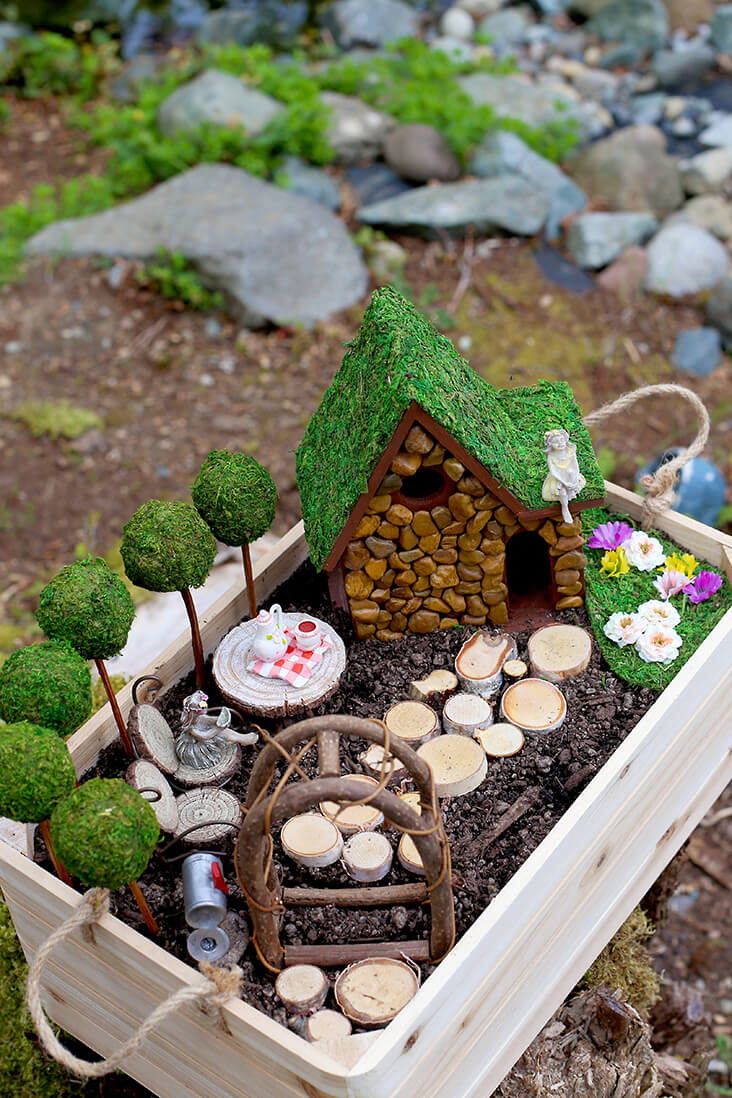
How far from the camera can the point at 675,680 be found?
2.44 meters

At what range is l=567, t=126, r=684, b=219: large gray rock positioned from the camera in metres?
6.12

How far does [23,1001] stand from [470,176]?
188 inches

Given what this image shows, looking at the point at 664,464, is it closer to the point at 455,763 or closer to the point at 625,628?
the point at 625,628

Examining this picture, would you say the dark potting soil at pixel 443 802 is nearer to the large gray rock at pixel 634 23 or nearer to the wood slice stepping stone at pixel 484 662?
the wood slice stepping stone at pixel 484 662

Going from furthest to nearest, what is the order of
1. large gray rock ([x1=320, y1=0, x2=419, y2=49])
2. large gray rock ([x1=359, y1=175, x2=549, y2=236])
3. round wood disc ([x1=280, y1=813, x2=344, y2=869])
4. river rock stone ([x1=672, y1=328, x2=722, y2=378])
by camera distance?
large gray rock ([x1=320, y1=0, x2=419, y2=49]) → large gray rock ([x1=359, y1=175, x2=549, y2=236]) → river rock stone ([x1=672, y1=328, x2=722, y2=378]) → round wood disc ([x1=280, y1=813, x2=344, y2=869])

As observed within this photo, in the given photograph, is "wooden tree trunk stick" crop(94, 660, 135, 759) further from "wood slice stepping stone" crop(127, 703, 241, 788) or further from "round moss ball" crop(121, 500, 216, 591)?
"round moss ball" crop(121, 500, 216, 591)

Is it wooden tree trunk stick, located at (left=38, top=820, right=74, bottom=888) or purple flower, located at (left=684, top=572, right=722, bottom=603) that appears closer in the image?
wooden tree trunk stick, located at (left=38, top=820, right=74, bottom=888)

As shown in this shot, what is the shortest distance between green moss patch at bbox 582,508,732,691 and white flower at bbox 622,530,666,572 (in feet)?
0.06

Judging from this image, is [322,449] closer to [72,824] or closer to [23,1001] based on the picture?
[72,824]

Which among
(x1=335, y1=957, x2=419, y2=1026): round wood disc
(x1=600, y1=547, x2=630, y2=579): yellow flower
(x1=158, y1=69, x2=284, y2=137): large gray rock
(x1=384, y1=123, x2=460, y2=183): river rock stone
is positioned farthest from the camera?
(x1=158, y1=69, x2=284, y2=137): large gray rock

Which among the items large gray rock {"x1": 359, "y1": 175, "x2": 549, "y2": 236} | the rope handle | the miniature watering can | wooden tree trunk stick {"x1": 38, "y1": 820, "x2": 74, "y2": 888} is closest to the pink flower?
the miniature watering can

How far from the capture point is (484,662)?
8.50ft

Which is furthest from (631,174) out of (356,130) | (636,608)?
(636,608)

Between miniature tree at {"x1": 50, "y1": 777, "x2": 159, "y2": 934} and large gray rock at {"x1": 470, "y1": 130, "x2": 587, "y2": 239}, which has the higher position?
miniature tree at {"x1": 50, "y1": 777, "x2": 159, "y2": 934}
